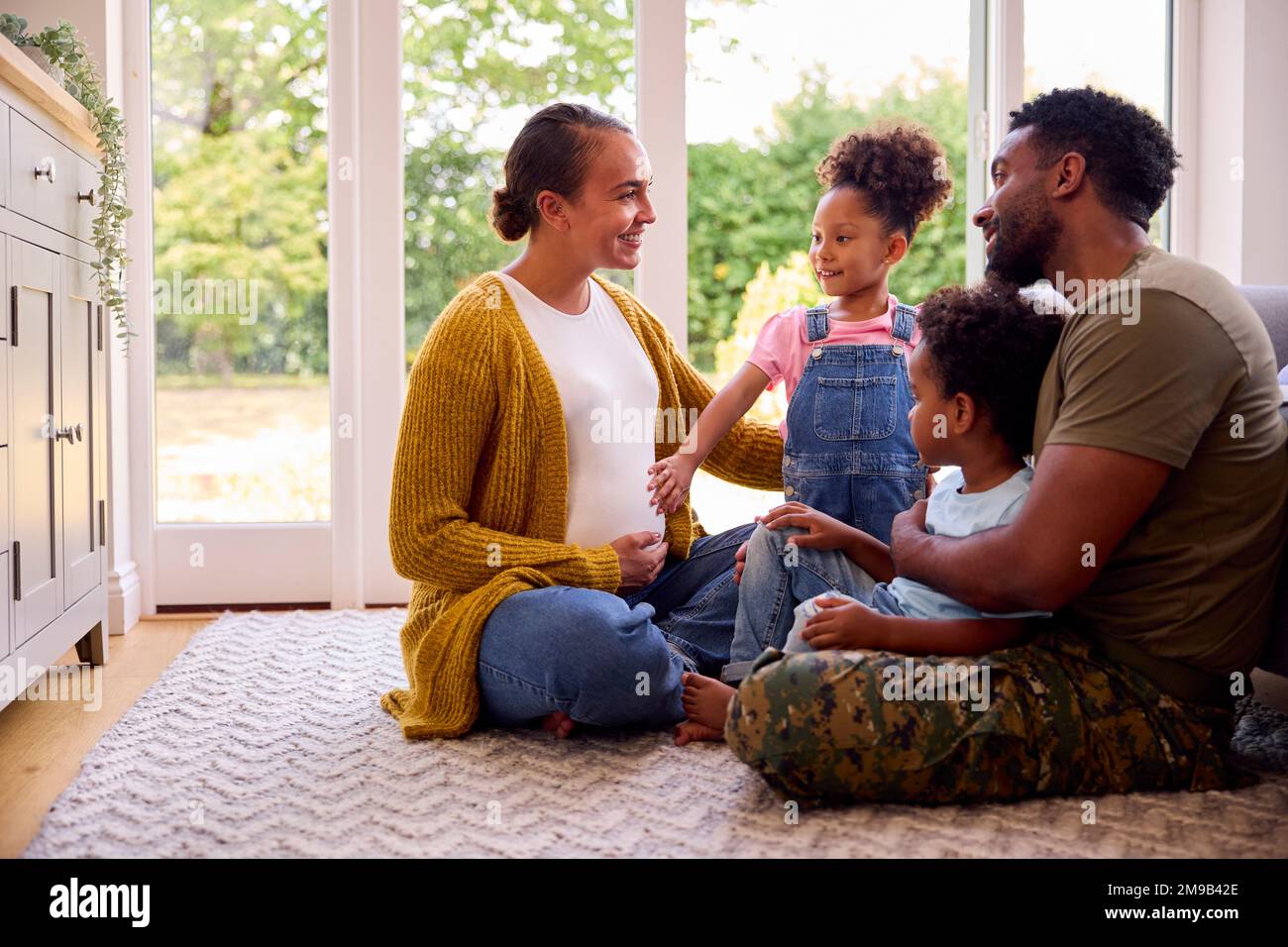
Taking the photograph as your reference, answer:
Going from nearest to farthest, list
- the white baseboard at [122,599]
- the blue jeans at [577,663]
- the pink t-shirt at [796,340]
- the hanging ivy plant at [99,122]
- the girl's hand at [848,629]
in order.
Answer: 1. the girl's hand at [848,629]
2. the blue jeans at [577,663]
3. the pink t-shirt at [796,340]
4. the hanging ivy plant at [99,122]
5. the white baseboard at [122,599]

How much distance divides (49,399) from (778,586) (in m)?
1.30

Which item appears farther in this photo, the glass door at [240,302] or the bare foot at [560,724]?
the glass door at [240,302]

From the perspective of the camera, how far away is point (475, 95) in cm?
303

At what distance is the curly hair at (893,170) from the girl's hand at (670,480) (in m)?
0.53

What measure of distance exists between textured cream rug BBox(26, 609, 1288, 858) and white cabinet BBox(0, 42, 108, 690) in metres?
0.27

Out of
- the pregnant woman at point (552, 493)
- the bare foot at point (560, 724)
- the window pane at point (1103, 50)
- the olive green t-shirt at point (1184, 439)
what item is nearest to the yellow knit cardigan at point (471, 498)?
the pregnant woman at point (552, 493)

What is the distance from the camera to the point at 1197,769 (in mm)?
1487

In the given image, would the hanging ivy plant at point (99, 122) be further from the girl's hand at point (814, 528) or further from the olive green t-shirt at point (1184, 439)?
the olive green t-shirt at point (1184, 439)

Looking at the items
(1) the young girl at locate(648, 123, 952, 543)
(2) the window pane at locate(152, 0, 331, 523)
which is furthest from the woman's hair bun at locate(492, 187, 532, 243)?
(2) the window pane at locate(152, 0, 331, 523)

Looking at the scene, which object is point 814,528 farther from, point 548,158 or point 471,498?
point 548,158

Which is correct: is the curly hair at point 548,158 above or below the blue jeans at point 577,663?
above

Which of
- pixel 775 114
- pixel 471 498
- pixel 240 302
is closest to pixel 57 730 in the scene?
pixel 471 498

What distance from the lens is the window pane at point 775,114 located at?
309 centimetres

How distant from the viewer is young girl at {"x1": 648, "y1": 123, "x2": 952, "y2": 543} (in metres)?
1.95
